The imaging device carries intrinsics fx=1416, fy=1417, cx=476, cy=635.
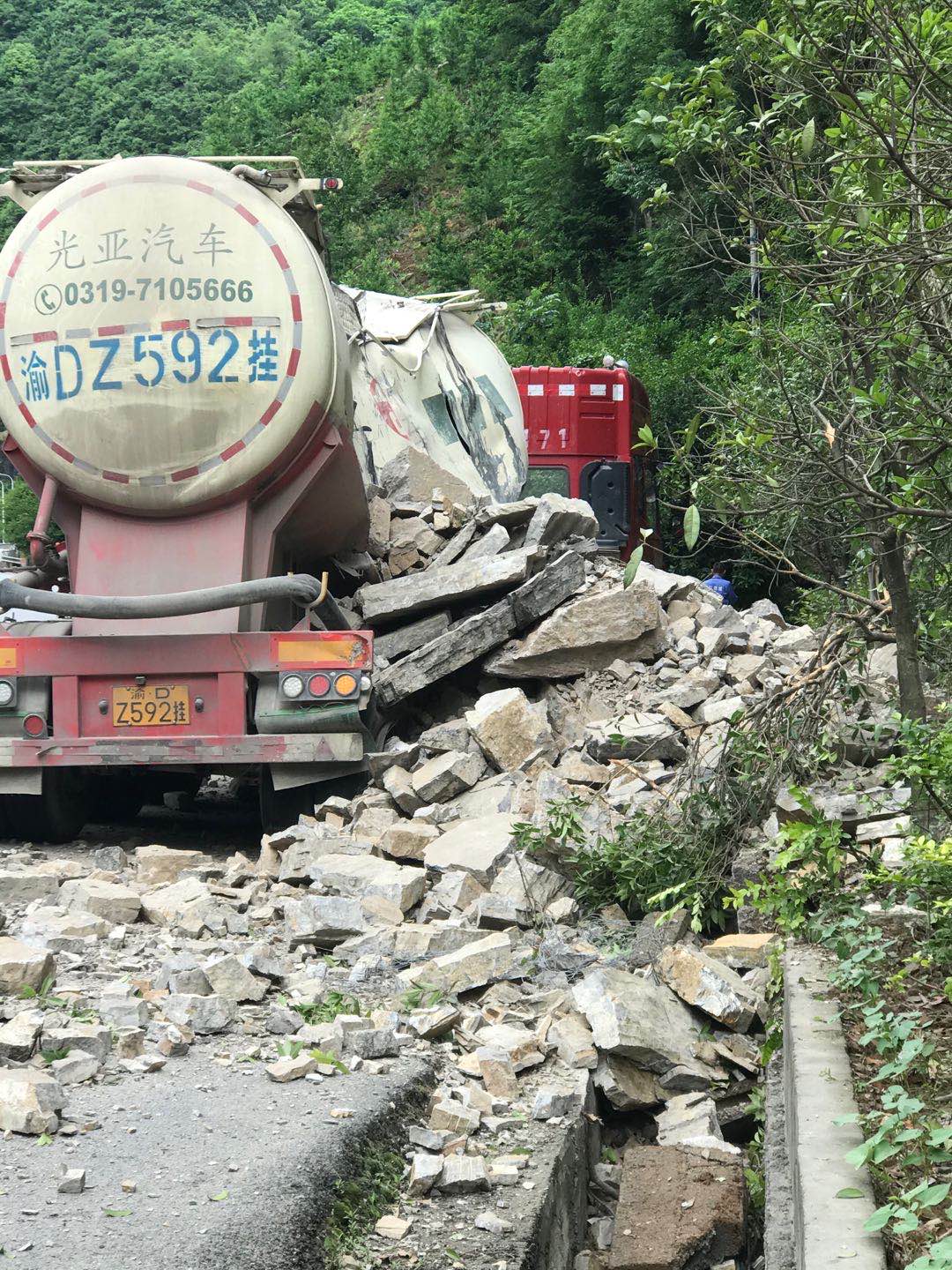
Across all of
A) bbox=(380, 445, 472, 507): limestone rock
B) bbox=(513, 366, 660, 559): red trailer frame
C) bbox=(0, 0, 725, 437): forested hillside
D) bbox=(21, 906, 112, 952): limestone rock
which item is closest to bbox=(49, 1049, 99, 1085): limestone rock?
bbox=(21, 906, 112, 952): limestone rock

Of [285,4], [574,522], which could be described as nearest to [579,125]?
[574,522]

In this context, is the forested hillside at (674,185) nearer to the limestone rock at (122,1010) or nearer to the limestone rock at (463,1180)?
the limestone rock at (463,1180)

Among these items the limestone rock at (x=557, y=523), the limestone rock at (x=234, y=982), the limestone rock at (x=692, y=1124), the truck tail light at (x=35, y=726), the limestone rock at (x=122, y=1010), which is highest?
the limestone rock at (x=557, y=523)

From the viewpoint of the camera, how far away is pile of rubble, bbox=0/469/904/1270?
141 inches

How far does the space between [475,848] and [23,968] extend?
199 cm

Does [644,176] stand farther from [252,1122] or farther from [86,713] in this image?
[252,1122]

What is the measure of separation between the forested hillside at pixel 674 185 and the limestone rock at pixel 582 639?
814mm

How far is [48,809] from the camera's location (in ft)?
22.5

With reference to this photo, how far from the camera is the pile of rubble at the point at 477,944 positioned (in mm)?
3592

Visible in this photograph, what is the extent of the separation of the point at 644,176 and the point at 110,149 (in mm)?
33369

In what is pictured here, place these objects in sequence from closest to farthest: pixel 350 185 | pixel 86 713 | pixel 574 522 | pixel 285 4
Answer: pixel 86 713
pixel 574 522
pixel 350 185
pixel 285 4

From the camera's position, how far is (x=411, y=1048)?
157 inches

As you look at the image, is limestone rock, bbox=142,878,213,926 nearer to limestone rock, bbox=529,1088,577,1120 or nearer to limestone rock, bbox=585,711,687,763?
limestone rock, bbox=529,1088,577,1120

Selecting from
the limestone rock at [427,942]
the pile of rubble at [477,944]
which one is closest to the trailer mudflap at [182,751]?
the pile of rubble at [477,944]
